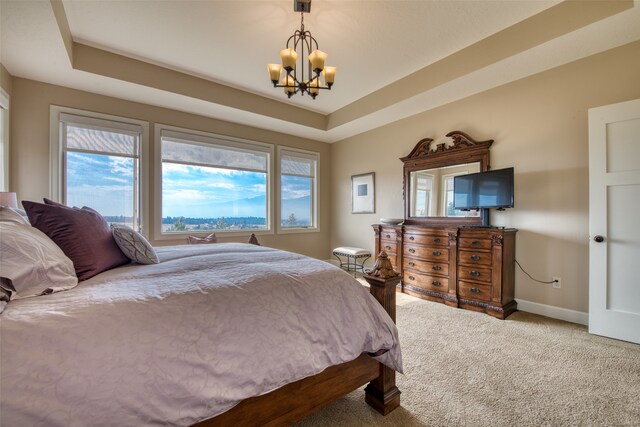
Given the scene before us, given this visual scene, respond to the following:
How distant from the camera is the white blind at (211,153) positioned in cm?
404

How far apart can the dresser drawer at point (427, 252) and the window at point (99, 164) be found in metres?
3.76

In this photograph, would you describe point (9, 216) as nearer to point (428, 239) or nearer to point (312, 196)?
point (428, 239)

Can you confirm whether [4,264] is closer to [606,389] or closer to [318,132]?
[606,389]

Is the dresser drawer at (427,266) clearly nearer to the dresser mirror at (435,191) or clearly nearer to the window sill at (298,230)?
the dresser mirror at (435,191)

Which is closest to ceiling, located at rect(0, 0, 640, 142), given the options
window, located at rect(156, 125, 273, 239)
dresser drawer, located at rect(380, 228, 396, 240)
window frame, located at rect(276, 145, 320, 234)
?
window, located at rect(156, 125, 273, 239)

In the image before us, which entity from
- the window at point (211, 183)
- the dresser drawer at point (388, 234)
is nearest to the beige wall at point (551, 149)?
the dresser drawer at point (388, 234)

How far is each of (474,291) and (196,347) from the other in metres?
3.13

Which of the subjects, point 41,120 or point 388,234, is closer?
point 41,120

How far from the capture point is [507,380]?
182 centimetres

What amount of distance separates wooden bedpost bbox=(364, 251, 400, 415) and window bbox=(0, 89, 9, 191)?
3924 mm

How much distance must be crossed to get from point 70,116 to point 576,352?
571cm

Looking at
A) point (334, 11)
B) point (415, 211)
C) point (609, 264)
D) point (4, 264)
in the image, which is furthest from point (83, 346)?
point (415, 211)

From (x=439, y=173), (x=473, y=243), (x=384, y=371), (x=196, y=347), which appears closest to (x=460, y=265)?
(x=473, y=243)

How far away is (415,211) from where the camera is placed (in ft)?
13.8
